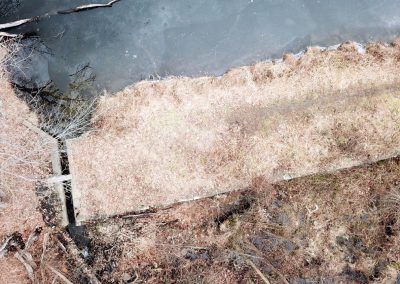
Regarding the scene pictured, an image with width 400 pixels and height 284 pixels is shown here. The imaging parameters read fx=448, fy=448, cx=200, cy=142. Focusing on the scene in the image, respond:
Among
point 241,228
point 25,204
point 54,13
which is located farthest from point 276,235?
point 54,13

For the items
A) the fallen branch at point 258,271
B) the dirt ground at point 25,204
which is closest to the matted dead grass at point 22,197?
the dirt ground at point 25,204

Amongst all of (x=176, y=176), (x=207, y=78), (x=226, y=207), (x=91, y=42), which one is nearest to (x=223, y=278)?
(x=226, y=207)

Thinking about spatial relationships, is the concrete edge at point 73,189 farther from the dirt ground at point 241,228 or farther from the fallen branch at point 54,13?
the fallen branch at point 54,13

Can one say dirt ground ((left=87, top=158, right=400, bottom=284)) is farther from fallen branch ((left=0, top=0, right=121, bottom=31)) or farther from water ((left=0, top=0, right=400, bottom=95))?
fallen branch ((left=0, top=0, right=121, bottom=31))

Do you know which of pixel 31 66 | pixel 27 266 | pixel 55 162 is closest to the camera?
pixel 27 266

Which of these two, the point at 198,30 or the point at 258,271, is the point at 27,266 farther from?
the point at 198,30

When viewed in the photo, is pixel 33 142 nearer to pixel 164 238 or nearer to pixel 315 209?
pixel 164 238
